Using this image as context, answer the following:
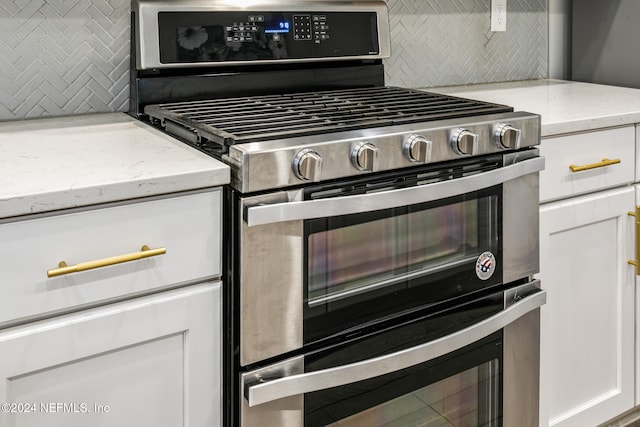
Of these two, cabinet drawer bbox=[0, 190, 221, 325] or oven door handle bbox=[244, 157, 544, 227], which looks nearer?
cabinet drawer bbox=[0, 190, 221, 325]

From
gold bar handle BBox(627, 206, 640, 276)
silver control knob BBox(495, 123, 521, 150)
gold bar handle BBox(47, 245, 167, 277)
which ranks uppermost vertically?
silver control knob BBox(495, 123, 521, 150)

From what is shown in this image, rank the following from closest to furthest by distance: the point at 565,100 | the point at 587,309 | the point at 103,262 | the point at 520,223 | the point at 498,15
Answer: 1. the point at 103,262
2. the point at 520,223
3. the point at 587,309
4. the point at 565,100
5. the point at 498,15

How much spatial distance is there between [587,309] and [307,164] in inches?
39.7

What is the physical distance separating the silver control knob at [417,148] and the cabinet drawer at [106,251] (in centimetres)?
38

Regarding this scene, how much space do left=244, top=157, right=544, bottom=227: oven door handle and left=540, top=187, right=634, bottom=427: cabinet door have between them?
24 centimetres

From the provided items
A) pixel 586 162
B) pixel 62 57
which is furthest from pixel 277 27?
pixel 586 162

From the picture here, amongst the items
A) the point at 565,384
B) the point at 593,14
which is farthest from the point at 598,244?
the point at 593,14

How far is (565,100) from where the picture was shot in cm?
204

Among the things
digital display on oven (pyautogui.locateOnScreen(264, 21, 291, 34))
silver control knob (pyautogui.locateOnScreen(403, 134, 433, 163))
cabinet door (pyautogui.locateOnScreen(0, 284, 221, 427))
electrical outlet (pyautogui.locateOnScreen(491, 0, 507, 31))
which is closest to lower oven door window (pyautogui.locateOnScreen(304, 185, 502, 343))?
silver control knob (pyautogui.locateOnScreen(403, 134, 433, 163))

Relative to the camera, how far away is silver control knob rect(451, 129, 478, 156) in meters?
1.42

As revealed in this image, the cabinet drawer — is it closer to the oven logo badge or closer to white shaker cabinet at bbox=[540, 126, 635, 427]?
the oven logo badge

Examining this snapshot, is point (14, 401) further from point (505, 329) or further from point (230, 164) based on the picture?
point (505, 329)

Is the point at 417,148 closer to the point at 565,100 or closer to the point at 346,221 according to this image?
the point at 346,221

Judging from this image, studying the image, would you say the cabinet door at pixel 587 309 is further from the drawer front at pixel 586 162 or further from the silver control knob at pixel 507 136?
the silver control knob at pixel 507 136
